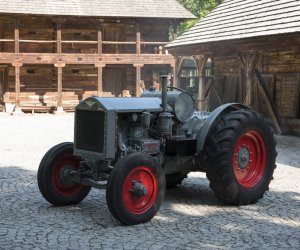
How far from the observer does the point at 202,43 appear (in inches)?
646

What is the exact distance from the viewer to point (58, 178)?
258 inches

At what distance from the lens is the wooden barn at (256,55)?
541 inches

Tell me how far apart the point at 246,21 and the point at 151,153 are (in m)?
10.2

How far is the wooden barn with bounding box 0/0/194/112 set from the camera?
2522cm

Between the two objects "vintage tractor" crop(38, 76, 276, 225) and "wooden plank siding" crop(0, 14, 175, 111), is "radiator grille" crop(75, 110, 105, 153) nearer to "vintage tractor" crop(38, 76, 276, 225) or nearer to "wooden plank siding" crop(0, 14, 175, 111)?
"vintage tractor" crop(38, 76, 276, 225)

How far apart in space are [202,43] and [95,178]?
35.9 ft

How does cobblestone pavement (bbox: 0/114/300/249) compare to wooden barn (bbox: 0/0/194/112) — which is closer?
cobblestone pavement (bbox: 0/114/300/249)

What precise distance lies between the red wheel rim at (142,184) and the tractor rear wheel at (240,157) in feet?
2.96

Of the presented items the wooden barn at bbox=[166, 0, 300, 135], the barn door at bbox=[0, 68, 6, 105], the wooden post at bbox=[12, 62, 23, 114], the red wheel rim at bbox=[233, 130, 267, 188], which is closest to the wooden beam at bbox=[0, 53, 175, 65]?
the wooden post at bbox=[12, 62, 23, 114]

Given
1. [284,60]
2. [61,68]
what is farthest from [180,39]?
[61,68]

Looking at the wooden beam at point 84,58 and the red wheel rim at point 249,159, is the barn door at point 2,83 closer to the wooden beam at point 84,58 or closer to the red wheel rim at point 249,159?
the wooden beam at point 84,58

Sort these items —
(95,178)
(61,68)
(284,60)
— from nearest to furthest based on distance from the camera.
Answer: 1. (95,178)
2. (284,60)
3. (61,68)

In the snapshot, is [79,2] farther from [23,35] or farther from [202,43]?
[202,43]

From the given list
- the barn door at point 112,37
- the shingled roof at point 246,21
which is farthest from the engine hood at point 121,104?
the barn door at point 112,37
